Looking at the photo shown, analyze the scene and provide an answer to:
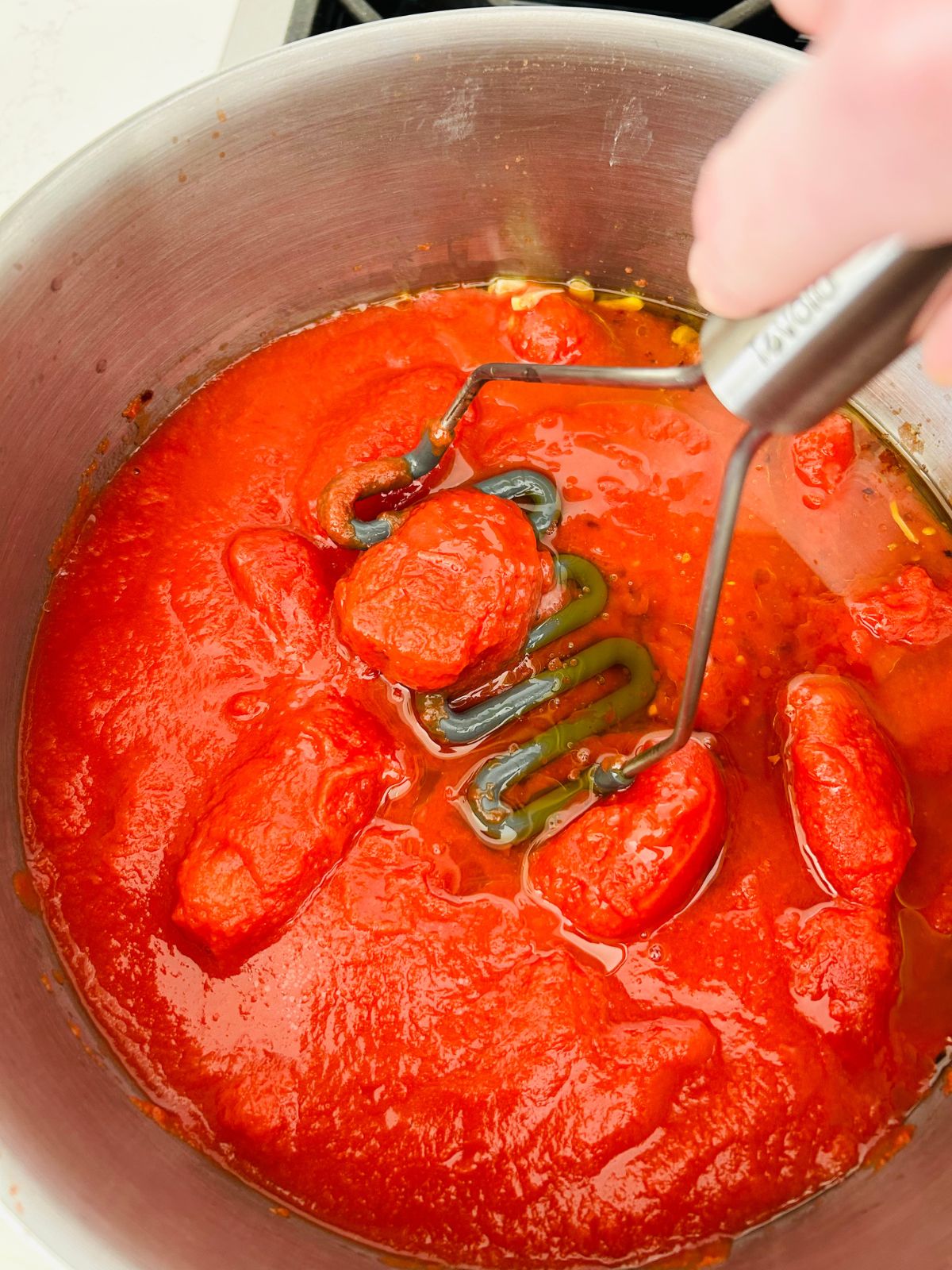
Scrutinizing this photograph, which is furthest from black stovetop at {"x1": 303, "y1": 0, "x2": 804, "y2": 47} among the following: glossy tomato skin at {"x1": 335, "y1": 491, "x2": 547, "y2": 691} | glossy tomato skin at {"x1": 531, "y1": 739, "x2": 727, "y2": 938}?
glossy tomato skin at {"x1": 531, "y1": 739, "x2": 727, "y2": 938}

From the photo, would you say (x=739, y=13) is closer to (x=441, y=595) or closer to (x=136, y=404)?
(x=441, y=595)

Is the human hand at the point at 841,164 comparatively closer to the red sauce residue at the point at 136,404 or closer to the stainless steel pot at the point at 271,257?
the stainless steel pot at the point at 271,257

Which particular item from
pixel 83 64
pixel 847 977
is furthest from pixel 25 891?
pixel 83 64

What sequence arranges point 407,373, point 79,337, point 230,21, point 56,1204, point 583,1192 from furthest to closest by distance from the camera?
1. point 230,21
2. point 407,373
3. point 79,337
4. point 583,1192
5. point 56,1204

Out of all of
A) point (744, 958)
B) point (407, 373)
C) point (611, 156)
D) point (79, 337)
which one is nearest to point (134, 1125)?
point (744, 958)

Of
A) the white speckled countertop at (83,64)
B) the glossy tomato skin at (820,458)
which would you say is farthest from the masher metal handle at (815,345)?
the white speckled countertop at (83,64)

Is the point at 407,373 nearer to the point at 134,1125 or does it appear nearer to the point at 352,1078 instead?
the point at 352,1078
